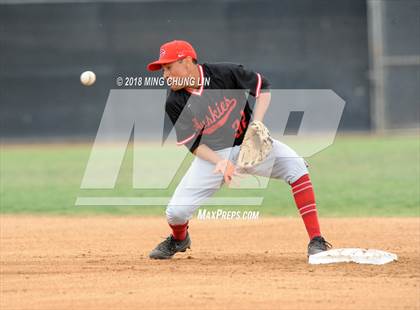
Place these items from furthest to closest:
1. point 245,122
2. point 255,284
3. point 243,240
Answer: point 243,240 → point 245,122 → point 255,284

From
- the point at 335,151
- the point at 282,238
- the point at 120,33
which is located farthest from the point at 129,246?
the point at 120,33

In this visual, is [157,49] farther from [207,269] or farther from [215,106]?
[207,269]

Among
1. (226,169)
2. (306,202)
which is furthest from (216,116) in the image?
(306,202)

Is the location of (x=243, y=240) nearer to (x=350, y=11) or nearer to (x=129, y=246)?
(x=129, y=246)

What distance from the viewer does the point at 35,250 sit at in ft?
27.9

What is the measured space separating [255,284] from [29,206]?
22.7ft

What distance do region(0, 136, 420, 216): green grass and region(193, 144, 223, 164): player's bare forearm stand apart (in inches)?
162

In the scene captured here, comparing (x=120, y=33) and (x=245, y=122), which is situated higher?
(x=120, y=33)

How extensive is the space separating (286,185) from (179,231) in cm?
721

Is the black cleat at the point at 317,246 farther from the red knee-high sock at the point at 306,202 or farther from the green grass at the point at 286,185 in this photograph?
the green grass at the point at 286,185

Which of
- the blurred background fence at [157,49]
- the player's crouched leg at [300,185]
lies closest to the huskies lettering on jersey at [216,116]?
the player's crouched leg at [300,185]

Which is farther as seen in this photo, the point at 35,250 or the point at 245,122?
the point at 35,250

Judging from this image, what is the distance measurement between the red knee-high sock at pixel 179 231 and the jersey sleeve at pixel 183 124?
0.76 metres

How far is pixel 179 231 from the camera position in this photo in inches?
305
